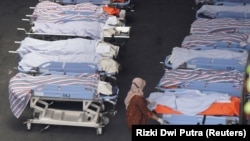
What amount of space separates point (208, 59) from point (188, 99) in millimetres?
1225

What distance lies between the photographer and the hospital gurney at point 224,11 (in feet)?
39.3

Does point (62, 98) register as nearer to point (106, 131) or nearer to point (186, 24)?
point (106, 131)

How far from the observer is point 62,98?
995cm

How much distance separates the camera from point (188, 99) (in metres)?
9.68

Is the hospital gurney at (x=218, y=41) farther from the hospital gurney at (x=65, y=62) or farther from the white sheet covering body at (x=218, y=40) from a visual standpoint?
the hospital gurney at (x=65, y=62)

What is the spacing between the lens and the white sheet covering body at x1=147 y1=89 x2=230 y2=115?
31.2 ft

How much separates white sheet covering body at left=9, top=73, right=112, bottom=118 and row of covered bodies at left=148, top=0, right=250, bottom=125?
96cm

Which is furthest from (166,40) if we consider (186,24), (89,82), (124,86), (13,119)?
(13,119)

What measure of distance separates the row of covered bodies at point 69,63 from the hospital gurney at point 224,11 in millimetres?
1628

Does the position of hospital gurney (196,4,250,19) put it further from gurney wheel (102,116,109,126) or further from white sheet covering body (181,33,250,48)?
gurney wheel (102,116,109,126)

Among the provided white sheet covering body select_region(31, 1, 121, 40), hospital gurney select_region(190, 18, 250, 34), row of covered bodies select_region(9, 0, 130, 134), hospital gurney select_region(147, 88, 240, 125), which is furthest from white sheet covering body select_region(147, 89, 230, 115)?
white sheet covering body select_region(31, 1, 121, 40)

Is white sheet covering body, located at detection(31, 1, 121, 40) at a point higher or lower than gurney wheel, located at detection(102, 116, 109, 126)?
higher

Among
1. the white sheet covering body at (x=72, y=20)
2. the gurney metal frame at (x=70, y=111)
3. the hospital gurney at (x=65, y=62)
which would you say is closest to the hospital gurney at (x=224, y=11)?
the white sheet covering body at (x=72, y=20)

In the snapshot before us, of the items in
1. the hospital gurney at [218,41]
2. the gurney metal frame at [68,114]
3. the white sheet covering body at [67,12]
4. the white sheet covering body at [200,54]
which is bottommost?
the gurney metal frame at [68,114]
